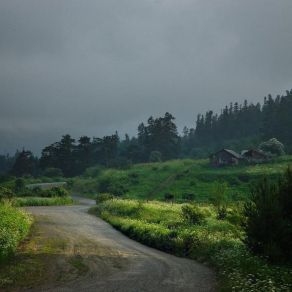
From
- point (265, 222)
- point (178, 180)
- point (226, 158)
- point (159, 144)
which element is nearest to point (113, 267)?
point (265, 222)

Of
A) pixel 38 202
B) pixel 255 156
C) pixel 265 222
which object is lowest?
pixel 38 202

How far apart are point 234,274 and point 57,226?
62.0 feet

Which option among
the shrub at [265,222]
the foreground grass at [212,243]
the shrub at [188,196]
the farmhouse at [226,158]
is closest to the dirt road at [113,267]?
the foreground grass at [212,243]

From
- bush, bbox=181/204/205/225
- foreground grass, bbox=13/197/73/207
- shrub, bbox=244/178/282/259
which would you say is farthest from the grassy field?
shrub, bbox=244/178/282/259

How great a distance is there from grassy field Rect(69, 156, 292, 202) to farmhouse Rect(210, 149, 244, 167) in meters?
2.73

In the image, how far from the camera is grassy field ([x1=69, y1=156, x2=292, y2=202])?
242 feet

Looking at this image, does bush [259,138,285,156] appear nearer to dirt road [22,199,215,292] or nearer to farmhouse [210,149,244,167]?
farmhouse [210,149,244,167]

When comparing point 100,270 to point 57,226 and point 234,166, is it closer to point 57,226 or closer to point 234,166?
point 57,226

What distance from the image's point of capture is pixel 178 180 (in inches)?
3383

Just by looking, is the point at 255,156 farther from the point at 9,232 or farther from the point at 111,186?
the point at 9,232

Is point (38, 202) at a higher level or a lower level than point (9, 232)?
higher

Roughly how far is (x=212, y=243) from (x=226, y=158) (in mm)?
76120

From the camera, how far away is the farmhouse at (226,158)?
3820 inches

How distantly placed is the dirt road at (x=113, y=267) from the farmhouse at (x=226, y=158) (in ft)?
231
